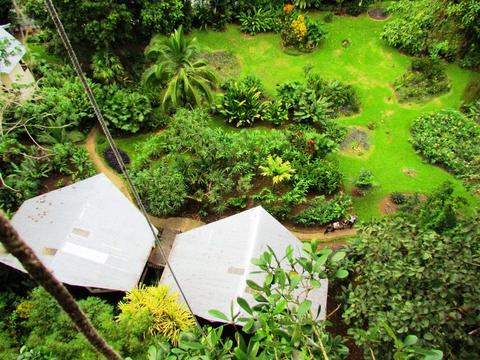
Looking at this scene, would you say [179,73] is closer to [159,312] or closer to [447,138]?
[159,312]

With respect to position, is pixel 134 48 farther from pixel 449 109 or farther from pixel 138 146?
pixel 449 109

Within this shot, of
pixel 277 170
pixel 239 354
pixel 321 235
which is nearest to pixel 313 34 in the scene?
pixel 277 170

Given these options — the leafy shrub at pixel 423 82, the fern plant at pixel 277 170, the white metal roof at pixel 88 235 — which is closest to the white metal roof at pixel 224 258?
the white metal roof at pixel 88 235

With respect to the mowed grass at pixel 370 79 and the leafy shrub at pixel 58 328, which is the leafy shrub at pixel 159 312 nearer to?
the leafy shrub at pixel 58 328

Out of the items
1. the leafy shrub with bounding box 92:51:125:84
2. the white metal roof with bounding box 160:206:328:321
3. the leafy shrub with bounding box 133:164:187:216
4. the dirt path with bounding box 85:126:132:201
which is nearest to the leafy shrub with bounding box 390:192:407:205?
the white metal roof with bounding box 160:206:328:321

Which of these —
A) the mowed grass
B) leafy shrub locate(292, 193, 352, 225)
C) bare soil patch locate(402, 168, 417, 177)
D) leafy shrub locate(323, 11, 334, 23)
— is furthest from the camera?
leafy shrub locate(323, 11, 334, 23)

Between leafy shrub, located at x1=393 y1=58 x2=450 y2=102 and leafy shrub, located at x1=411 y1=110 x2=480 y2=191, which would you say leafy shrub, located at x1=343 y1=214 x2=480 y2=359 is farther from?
leafy shrub, located at x1=393 y1=58 x2=450 y2=102
